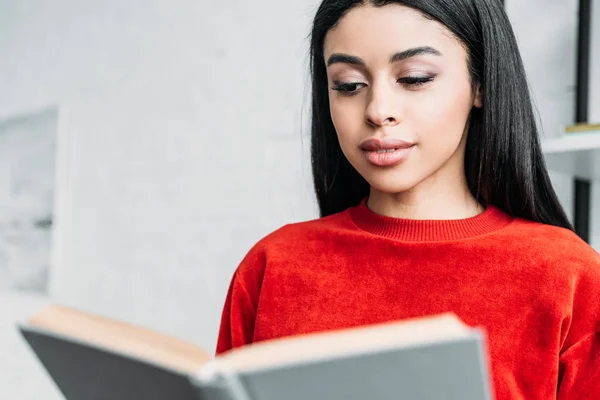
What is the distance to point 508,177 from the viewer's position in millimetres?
852

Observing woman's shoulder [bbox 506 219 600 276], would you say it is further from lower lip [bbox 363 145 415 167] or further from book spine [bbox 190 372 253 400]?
book spine [bbox 190 372 253 400]

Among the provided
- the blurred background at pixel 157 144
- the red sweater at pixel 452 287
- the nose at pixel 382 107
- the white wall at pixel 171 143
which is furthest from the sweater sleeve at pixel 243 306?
the white wall at pixel 171 143

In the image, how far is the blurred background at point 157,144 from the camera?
1512mm

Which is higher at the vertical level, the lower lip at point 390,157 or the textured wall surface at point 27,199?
the lower lip at point 390,157

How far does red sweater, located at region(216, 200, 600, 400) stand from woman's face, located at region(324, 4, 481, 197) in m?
0.10

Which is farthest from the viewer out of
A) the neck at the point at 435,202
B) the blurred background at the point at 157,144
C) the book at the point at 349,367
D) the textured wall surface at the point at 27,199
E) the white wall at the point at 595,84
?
the textured wall surface at the point at 27,199

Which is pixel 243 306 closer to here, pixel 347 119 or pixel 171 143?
pixel 347 119

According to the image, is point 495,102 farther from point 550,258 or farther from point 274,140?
point 274,140

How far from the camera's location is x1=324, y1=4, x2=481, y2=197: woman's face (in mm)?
758

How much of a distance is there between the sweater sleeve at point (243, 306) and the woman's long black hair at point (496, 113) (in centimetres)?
31

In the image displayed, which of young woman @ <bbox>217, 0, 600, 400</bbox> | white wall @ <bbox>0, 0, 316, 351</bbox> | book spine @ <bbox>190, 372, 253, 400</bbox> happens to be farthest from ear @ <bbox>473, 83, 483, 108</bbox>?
white wall @ <bbox>0, 0, 316, 351</bbox>

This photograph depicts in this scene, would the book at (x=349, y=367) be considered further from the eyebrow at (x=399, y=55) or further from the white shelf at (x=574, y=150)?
the white shelf at (x=574, y=150)

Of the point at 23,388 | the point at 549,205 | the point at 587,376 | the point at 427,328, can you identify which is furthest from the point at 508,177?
the point at 23,388

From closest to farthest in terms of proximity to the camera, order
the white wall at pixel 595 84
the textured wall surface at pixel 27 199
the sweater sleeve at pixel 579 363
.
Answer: the sweater sleeve at pixel 579 363 → the white wall at pixel 595 84 → the textured wall surface at pixel 27 199
